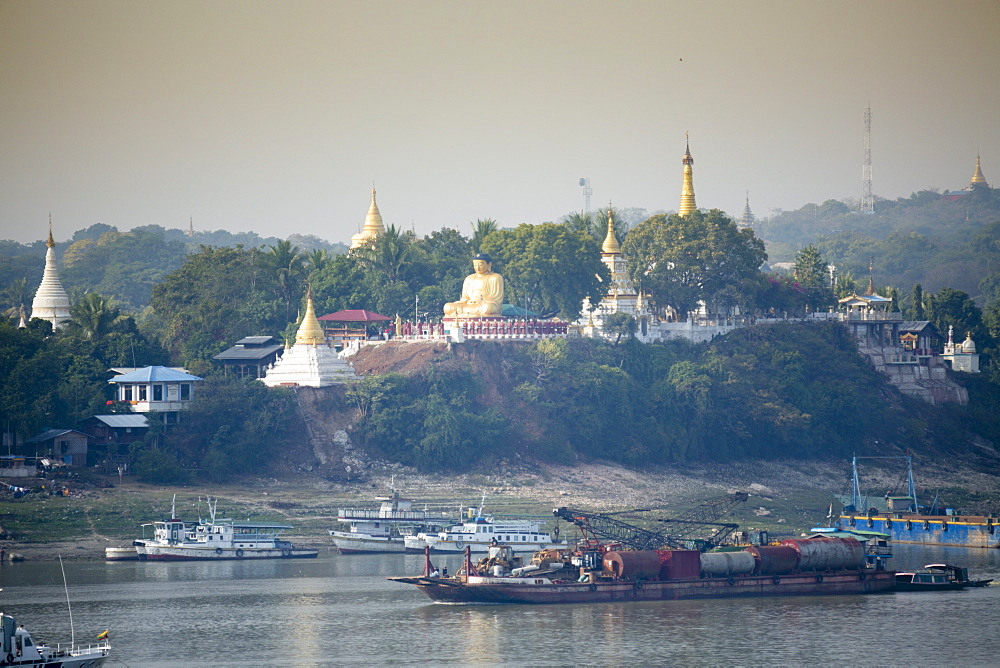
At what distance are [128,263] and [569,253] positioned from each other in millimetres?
78431

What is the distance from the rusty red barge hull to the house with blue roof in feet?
106

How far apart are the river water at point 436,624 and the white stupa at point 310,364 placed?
24.6 m

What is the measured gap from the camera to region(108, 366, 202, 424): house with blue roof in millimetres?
102125

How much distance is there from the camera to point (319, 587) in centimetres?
7850

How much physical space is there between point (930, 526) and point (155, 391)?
4385cm

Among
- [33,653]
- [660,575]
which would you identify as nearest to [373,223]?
[660,575]

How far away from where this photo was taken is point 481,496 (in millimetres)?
100188

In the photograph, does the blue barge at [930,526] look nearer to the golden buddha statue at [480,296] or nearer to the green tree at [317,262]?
the golden buddha statue at [480,296]

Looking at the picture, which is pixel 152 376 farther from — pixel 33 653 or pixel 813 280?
pixel 813 280

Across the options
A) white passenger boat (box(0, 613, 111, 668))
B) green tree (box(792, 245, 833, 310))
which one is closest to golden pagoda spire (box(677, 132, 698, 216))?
green tree (box(792, 245, 833, 310))

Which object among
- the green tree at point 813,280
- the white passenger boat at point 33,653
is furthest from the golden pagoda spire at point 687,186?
the white passenger boat at point 33,653

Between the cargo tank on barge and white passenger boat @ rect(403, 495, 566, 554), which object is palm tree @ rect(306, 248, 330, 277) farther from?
the cargo tank on barge

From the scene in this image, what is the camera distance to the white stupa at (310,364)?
106750mm

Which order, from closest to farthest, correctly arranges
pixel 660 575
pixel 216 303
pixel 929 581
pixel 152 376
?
A: pixel 660 575 < pixel 929 581 < pixel 152 376 < pixel 216 303
